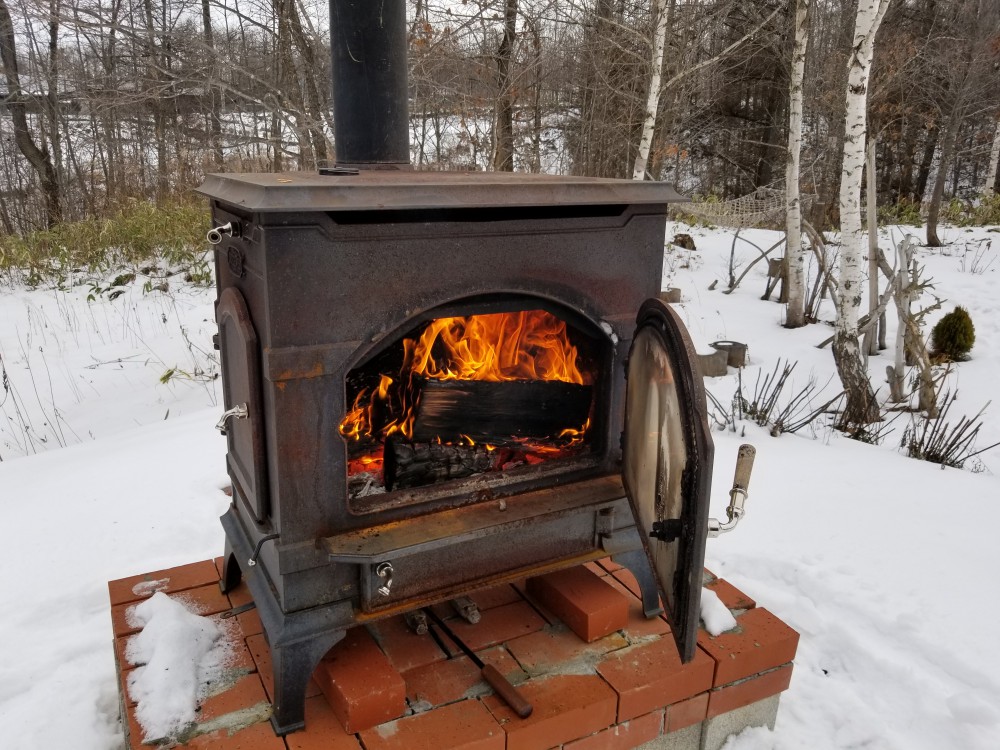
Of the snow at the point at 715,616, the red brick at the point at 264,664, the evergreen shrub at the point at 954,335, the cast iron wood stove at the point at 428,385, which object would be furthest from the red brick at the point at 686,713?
the evergreen shrub at the point at 954,335

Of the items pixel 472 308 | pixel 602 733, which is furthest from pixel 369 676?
pixel 472 308

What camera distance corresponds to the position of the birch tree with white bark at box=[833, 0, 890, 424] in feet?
14.5

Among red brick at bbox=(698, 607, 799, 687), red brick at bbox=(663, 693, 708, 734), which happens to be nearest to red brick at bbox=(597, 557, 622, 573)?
red brick at bbox=(698, 607, 799, 687)

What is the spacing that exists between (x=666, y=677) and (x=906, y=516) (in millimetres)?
1598

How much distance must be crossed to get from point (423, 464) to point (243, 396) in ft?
1.65

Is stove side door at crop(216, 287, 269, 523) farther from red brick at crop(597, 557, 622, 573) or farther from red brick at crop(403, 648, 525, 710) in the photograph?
red brick at crop(597, 557, 622, 573)

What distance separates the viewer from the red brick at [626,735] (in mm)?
1828

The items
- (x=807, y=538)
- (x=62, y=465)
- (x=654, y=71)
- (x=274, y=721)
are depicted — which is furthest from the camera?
(x=654, y=71)

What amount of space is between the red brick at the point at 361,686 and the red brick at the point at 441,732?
0.03 metres

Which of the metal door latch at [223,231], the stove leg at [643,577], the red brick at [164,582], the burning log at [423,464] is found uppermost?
the metal door latch at [223,231]

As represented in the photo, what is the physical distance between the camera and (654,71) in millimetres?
6074

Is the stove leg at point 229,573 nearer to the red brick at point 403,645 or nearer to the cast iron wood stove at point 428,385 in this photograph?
the cast iron wood stove at point 428,385

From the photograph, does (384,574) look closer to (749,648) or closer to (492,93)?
(749,648)

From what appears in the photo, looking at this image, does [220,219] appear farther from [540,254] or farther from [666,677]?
[666,677]
